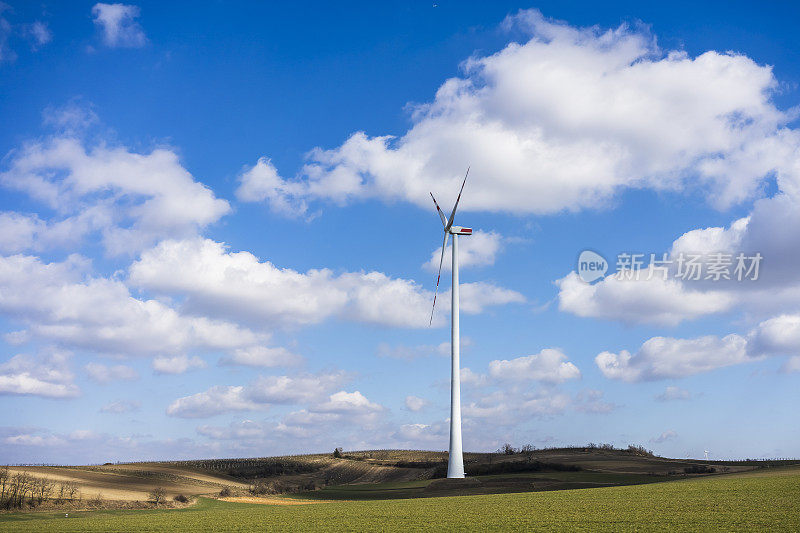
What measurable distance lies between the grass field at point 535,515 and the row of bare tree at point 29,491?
3272 mm

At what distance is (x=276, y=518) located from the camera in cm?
3738

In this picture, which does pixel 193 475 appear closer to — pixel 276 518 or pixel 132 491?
pixel 132 491

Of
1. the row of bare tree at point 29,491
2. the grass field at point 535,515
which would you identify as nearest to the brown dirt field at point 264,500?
the grass field at point 535,515

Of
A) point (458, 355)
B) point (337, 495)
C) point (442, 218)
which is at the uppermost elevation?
point (442, 218)

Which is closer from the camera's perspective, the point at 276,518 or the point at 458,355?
the point at 276,518

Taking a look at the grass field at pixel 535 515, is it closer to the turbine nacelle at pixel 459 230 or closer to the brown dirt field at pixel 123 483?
the brown dirt field at pixel 123 483

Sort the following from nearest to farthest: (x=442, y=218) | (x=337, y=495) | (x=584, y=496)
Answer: (x=584, y=496)
(x=337, y=495)
(x=442, y=218)

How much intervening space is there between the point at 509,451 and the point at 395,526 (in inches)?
2603

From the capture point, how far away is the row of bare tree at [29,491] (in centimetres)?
4197

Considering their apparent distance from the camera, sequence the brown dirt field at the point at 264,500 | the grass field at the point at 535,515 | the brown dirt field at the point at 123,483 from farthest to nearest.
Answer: the brown dirt field at the point at 264,500, the brown dirt field at the point at 123,483, the grass field at the point at 535,515

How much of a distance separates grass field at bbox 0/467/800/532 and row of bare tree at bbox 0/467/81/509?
3.27 metres

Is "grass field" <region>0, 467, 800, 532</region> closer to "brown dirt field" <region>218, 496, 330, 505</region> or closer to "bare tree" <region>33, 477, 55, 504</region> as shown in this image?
"bare tree" <region>33, 477, 55, 504</region>

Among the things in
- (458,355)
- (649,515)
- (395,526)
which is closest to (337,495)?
(458,355)

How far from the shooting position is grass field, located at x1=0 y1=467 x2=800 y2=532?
28.3m
